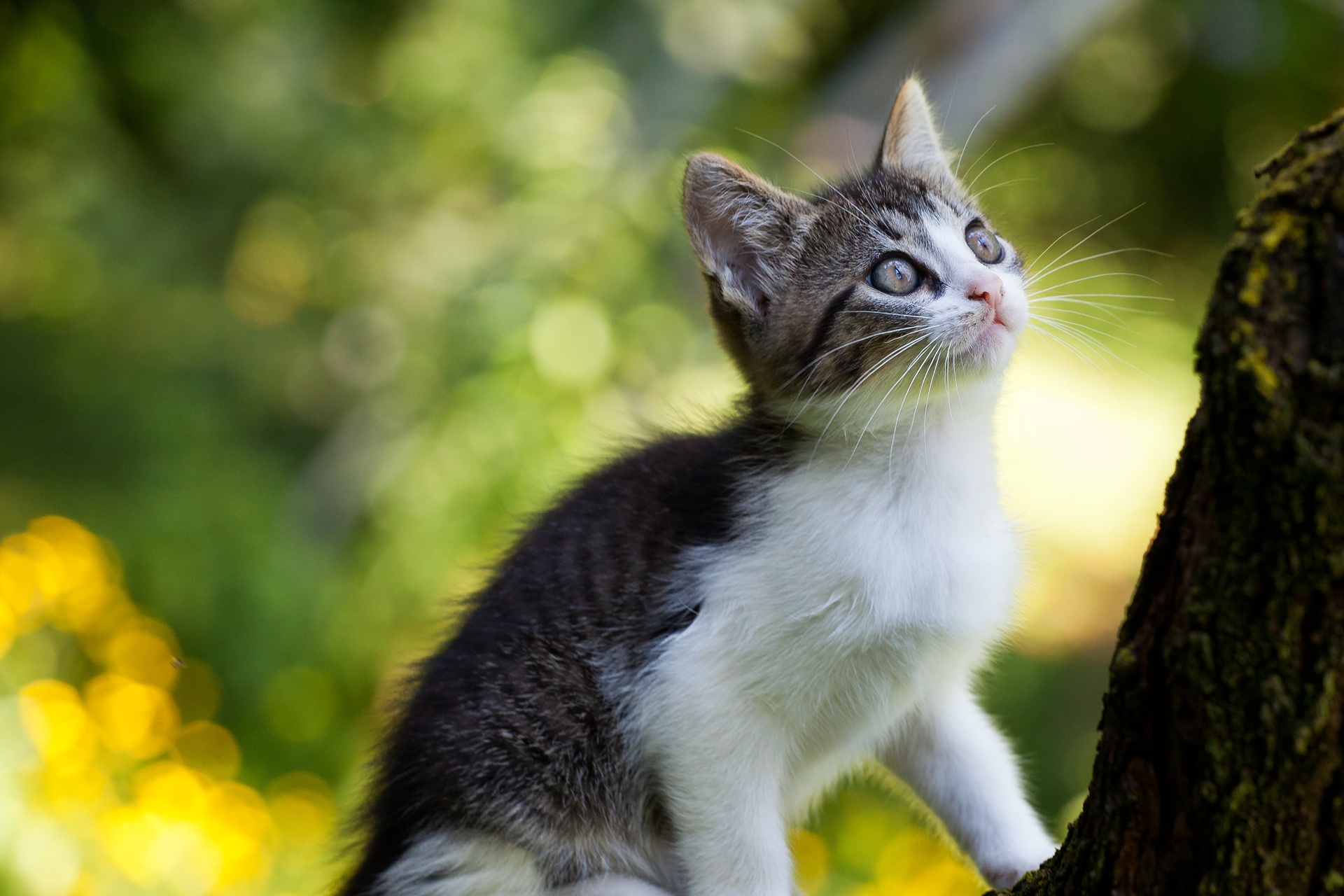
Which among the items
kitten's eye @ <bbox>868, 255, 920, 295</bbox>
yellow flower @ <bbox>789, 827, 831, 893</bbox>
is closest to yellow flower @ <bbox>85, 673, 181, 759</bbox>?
yellow flower @ <bbox>789, 827, 831, 893</bbox>

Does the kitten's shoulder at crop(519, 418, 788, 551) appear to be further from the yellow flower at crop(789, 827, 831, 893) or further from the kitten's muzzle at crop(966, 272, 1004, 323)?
the yellow flower at crop(789, 827, 831, 893)

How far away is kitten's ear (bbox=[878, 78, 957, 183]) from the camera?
2.64m

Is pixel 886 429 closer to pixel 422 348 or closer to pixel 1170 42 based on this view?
pixel 422 348

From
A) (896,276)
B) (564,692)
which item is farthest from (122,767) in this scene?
(896,276)

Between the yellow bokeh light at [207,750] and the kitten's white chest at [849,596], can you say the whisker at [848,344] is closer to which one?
the kitten's white chest at [849,596]

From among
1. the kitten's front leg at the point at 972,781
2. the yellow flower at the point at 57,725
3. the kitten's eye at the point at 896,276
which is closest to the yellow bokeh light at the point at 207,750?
the yellow flower at the point at 57,725

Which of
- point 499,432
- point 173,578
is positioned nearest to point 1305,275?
point 499,432

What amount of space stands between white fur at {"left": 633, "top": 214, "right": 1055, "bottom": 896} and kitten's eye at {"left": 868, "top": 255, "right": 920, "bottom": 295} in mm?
73

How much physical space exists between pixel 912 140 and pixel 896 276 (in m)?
0.61

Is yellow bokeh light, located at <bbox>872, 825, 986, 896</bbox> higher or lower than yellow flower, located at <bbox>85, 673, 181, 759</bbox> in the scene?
higher

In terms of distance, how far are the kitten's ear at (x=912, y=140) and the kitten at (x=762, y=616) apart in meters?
0.25

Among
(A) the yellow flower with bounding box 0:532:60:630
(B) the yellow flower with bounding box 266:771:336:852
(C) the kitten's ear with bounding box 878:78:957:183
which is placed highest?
(C) the kitten's ear with bounding box 878:78:957:183

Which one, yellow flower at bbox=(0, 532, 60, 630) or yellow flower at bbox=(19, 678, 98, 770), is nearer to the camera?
yellow flower at bbox=(19, 678, 98, 770)

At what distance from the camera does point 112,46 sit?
5375mm
